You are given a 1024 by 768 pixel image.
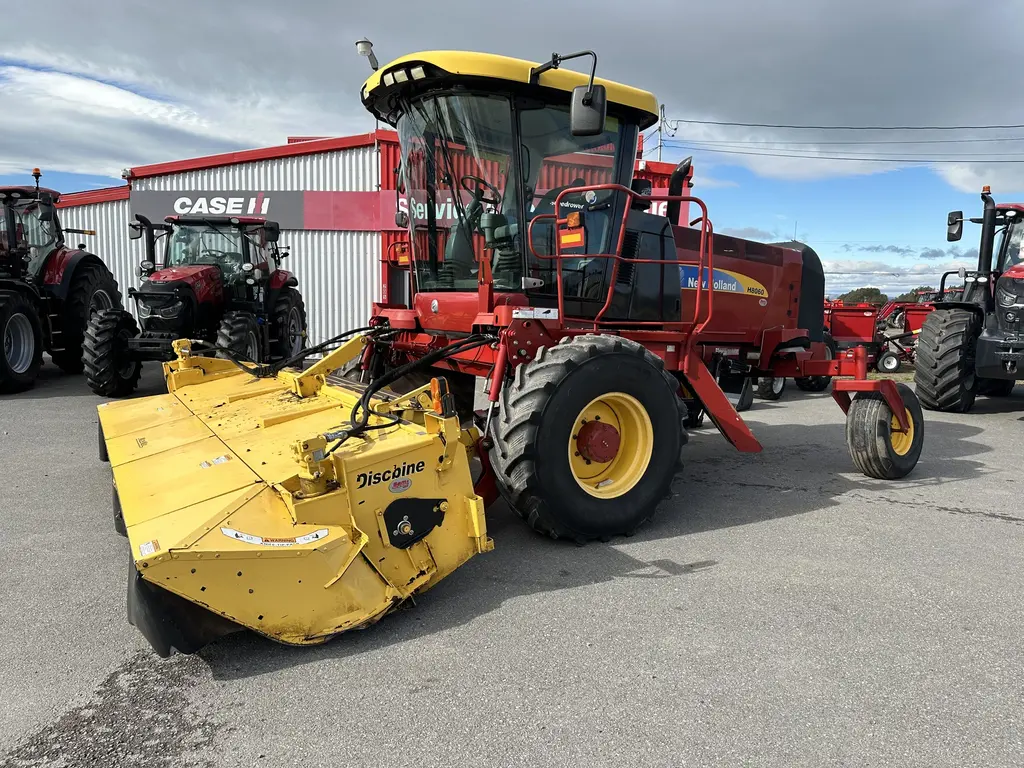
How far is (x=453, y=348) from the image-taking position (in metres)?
4.07

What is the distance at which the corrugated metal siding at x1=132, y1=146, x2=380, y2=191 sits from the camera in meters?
14.4

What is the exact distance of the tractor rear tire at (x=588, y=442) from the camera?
3.58 meters

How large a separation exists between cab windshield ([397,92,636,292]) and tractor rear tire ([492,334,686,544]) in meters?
0.75

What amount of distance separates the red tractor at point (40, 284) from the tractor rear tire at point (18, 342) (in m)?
0.01

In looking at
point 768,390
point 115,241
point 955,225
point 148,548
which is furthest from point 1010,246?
point 115,241

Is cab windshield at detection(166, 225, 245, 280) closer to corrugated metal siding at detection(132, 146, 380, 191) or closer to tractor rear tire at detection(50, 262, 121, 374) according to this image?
tractor rear tire at detection(50, 262, 121, 374)

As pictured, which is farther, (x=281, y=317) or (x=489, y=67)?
(x=281, y=317)

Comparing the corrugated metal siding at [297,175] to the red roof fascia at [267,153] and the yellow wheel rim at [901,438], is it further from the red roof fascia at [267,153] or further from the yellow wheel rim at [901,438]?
the yellow wheel rim at [901,438]

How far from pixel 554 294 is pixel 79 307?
358 inches

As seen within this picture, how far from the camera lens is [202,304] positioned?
9.48 meters

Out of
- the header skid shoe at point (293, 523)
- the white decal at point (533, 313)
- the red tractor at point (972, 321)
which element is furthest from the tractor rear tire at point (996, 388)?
the header skid shoe at point (293, 523)

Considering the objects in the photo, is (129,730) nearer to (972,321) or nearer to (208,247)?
(208,247)

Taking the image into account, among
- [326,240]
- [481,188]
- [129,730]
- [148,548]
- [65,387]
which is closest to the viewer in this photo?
[129,730]

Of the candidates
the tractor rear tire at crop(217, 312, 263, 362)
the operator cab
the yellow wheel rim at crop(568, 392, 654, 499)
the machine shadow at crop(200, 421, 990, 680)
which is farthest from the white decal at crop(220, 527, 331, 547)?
the operator cab
